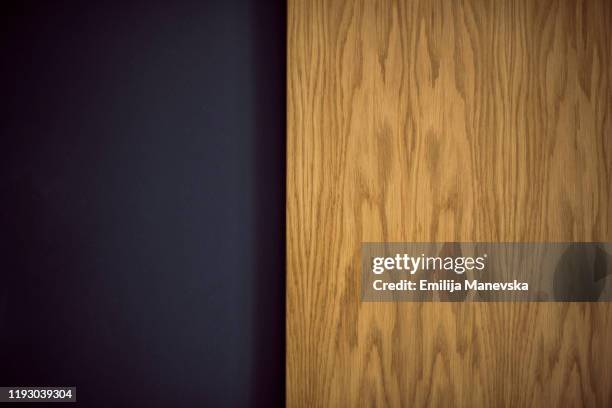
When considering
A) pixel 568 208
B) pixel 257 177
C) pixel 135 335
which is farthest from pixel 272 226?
pixel 568 208

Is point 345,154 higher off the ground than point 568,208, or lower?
→ higher

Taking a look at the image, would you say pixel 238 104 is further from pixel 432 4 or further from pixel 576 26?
pixel 576 26

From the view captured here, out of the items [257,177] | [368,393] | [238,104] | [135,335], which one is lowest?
[368,393]

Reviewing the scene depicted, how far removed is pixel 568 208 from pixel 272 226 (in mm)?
934

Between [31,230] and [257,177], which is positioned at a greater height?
[257,177]

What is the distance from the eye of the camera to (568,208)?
1.10 m

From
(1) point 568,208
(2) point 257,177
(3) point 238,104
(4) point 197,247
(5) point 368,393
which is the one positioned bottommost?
(5) point 368,393

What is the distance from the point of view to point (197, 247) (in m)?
1.16

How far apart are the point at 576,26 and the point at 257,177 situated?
111 cm

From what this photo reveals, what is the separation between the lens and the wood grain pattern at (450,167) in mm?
1094

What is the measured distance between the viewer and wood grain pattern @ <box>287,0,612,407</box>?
1.09 m

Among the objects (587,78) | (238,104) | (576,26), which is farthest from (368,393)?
(576,26)

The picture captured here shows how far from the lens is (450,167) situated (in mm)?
1100

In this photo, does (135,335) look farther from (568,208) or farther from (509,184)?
(568,208)
